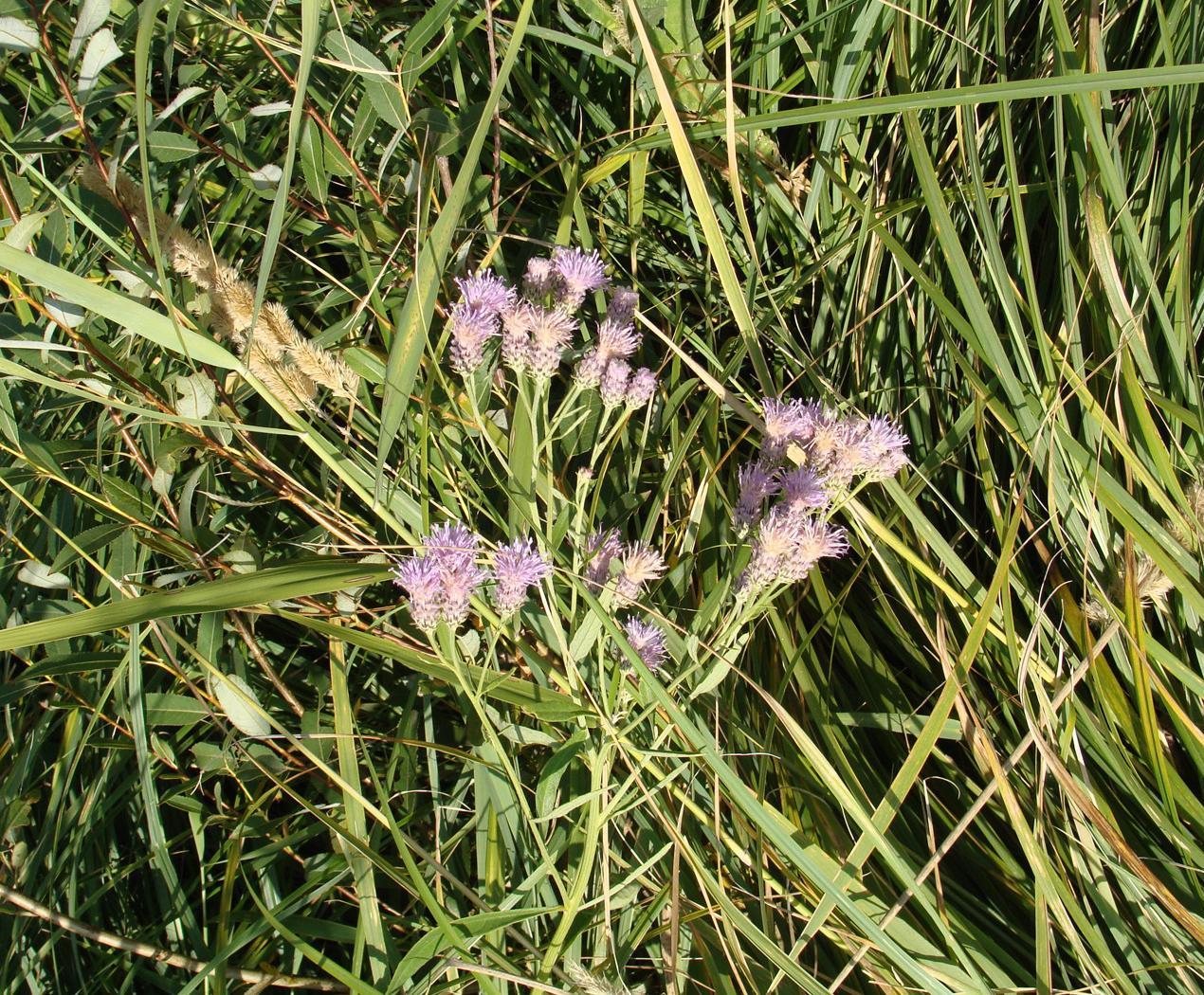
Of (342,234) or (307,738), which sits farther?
(342,234)

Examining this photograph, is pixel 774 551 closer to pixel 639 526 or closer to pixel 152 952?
pixel 639 526

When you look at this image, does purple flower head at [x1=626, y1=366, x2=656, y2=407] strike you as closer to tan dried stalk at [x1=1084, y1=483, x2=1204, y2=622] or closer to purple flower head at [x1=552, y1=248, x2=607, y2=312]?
purple flower head at [x1=552, y1=248, x2=607, y2=312]

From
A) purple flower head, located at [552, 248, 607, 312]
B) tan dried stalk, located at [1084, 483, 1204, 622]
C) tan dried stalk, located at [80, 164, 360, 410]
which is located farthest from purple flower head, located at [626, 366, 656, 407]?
tan dried stalk, located at [1084, 483, 1204, 622]

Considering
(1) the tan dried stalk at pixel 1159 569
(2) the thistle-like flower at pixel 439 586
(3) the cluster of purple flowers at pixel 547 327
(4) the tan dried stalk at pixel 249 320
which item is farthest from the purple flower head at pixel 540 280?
(1) the tan dried stalk at pixel 1159 569

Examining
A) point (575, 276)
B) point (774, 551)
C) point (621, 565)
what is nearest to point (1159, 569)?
point (774, 551)

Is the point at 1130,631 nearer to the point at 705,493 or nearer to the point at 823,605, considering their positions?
the point at 823,605

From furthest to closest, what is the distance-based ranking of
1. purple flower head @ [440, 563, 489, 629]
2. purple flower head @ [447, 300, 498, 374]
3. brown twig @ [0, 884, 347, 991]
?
brown twig @ [0, 884, 347, 991]
purple flower head @ [447, 300, 498, 374]
purple flower head @ [440, 563, 489, 629]

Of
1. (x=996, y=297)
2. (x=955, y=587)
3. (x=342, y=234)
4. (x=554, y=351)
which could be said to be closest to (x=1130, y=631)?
(x=955, y=587)
